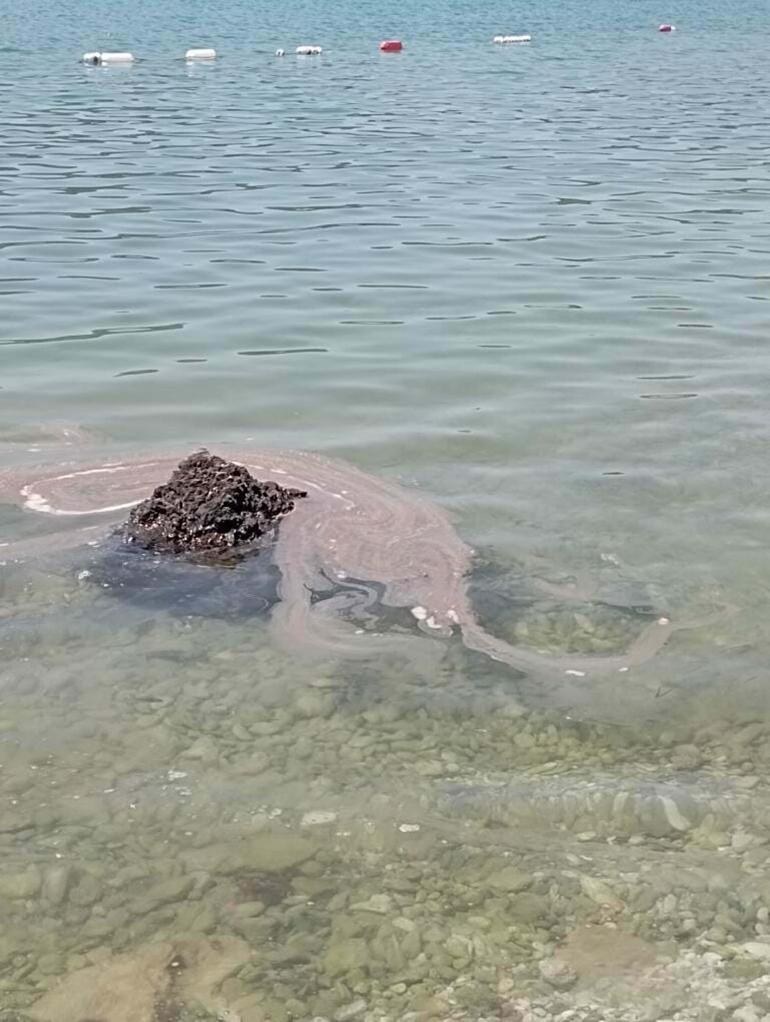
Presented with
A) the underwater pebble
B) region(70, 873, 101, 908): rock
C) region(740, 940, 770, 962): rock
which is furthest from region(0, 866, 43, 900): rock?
region(740, 940, 770, 962): rock

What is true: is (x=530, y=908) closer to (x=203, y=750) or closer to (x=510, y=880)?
(x=510, y=880)

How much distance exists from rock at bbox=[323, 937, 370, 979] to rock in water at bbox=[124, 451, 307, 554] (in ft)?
11.6

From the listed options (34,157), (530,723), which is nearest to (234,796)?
(530,723)

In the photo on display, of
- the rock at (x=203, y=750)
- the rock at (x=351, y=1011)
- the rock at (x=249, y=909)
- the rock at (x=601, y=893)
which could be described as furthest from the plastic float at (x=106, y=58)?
the rock at (x=351, y=1011)

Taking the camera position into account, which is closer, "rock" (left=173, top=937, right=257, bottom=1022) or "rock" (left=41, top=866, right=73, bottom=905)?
"rock" (left=173, top=937, right=257, bottom=1022)

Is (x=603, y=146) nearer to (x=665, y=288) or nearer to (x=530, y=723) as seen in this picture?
(x=665, y=288)

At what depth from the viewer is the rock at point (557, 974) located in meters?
4.35

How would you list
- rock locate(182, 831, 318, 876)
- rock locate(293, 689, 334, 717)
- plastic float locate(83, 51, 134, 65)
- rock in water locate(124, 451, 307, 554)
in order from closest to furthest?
1. rock locate(182, 831, 318, 876)
2. rock locate(293, 689, 334, 717)
3. rock in water locate(124, 451, 307, 554)
4. plastic float locate(83, 51, 134, 65)

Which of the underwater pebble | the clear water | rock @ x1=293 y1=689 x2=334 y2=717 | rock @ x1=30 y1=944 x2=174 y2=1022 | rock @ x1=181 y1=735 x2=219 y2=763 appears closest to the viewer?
rock @ x1=30 y1=944 x2=174 y2=1022

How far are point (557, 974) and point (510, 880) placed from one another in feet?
1.83

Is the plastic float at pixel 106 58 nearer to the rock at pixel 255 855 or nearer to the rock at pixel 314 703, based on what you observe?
the rock at pixel 314 703

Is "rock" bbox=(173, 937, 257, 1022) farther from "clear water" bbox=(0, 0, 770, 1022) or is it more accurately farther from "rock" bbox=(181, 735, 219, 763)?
"rock" bbox=(181, 735, 219, 763)

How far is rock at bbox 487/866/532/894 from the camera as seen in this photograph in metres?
4.86

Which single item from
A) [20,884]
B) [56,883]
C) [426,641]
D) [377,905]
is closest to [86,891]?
[56,883]
